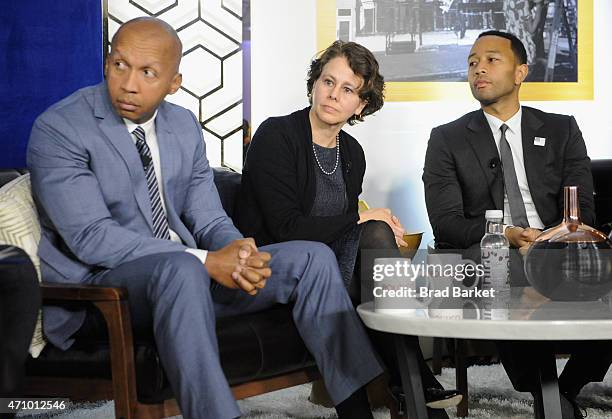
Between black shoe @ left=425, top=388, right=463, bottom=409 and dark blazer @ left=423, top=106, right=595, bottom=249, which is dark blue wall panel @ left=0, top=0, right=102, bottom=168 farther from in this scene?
black shoe @ left=425, top=388, right=463, bottom=409

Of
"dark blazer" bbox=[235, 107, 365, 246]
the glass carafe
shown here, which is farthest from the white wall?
the glass carafe

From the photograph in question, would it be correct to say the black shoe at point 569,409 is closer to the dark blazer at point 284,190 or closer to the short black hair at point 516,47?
the dark blazer at point 284,190

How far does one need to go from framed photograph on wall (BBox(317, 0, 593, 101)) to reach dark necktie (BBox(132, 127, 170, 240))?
178cm

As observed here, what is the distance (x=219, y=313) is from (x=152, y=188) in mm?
417

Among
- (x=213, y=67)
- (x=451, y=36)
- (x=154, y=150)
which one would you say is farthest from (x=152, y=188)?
(x=451, y=36)

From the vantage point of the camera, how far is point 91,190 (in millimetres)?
2660

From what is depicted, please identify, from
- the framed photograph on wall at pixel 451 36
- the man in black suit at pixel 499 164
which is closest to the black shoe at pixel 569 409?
the man in black suit at pixel 499 164

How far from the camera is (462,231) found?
A: 3.73 m

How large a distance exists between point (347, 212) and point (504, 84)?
1042 millimetres

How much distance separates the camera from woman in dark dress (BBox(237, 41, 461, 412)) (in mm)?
3168

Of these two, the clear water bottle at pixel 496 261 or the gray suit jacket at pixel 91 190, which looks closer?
the gray suit jacket at pixel 91 190

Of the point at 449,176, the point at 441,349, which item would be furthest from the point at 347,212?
the point at 441,349

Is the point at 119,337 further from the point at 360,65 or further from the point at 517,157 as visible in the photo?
the point at 517,157

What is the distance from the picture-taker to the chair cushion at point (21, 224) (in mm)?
2589
